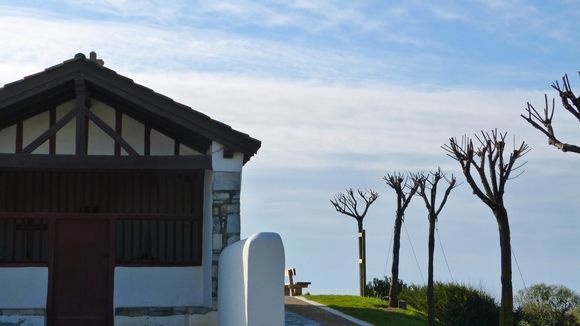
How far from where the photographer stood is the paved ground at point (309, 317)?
19469mm

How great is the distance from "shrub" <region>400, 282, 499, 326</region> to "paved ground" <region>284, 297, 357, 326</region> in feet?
11.2

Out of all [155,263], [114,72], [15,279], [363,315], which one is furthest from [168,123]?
[363,315]

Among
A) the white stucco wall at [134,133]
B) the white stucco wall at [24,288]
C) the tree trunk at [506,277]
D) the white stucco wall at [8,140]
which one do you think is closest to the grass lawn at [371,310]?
the tree trunk at [506,277]

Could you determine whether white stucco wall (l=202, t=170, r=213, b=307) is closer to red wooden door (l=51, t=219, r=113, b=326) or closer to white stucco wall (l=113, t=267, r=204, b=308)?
white stucco wall (l=113, t=267, r=204, b=308)

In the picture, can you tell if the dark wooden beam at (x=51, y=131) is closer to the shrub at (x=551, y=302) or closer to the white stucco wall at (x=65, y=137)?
the white stucco wall at (x=65, y=137)

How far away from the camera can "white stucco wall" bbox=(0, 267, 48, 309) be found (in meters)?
17.7

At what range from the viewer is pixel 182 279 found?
715 inches

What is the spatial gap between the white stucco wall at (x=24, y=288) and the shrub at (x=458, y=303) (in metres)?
10.3

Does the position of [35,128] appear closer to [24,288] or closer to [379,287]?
[24,288]

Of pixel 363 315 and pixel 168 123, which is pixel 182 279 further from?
pixel 363 315

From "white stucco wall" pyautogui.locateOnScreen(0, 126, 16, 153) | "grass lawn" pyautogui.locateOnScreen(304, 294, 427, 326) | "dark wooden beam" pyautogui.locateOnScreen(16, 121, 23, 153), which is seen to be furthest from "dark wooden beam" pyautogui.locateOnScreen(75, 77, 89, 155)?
"grass lawn" pyautogui.locateOnScreen(304, 294, 427, 326)

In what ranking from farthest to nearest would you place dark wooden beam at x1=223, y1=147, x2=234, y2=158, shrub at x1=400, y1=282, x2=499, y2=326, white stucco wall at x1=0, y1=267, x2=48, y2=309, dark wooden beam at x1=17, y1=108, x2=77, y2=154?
1. shrub at x1=400, y1=282, x2=499, y2=326
2. white stucco wall at x1=0, y1=267, x2=48, y2=309
3. dark wooden beam at x1=223, y1=147, x2=234, y2=158
4. dark wooden beam at x1=17, y1=108, x2=77, y2=154

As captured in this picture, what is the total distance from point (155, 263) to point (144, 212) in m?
1.19

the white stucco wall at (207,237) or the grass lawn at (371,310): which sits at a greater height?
the white stucco wall at (207,237)
